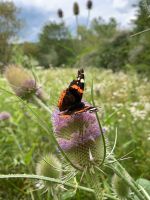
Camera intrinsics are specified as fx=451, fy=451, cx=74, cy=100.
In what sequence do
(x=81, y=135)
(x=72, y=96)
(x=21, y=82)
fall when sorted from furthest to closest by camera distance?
1. (x=21, y=82)
2. (x=81, y=135)
3. (x=72, y=96)

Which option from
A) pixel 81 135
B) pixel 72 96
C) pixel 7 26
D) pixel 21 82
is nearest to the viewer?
pixel 72 96

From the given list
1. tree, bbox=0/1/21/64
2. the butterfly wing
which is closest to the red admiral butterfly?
the butterfly wing

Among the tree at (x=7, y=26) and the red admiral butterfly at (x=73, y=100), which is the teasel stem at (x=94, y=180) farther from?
the tree at (x=7, y=26)

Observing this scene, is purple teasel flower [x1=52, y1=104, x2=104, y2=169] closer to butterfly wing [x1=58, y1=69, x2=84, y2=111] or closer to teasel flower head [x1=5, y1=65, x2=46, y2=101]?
butterfly wing [x1=58, y1=69, x2=84, y2=111]

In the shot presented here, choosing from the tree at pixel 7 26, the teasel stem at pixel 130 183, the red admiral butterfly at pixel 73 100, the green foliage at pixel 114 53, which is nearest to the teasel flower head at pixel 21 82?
the teasel stem at pixel 130 183

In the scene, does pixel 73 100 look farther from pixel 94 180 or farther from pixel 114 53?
pixel 114 53

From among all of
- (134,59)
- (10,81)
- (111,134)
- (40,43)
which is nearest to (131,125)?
(111,134)

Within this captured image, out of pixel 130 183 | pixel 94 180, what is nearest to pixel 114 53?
pixel 130 183

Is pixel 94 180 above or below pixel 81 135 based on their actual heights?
below

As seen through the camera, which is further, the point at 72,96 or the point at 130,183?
the point at 130,183
